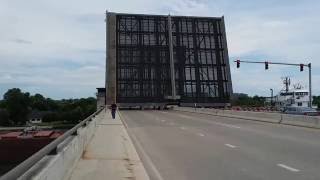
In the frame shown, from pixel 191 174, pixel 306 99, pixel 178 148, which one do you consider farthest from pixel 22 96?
pixel 191 174

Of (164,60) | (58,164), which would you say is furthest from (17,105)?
(58,164)

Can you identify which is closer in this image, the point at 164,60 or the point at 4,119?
the point at 4,119

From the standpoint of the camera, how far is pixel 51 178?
8.34m

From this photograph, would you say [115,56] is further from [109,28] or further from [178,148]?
[178,148]

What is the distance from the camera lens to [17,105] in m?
92.4

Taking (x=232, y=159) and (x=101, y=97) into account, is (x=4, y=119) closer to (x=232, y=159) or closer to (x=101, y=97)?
(x=101, y=97)

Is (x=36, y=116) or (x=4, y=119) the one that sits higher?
(x=4, y=119)

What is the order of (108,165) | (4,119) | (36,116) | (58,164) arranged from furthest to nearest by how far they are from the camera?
(36,116), (4,119), (108,165), (58,164)

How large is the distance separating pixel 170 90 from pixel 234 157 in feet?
216

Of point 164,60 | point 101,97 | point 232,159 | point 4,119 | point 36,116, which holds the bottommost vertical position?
point 36,116

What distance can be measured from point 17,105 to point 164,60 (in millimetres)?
27252

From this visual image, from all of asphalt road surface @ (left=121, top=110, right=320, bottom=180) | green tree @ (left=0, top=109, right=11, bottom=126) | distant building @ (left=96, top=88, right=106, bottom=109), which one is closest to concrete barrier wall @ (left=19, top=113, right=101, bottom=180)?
asphalt road surface @ (left=121, top=110, right=320, bottom=180)

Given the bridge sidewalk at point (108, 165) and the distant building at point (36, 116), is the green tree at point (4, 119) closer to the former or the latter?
the distant building at point (36, 116)

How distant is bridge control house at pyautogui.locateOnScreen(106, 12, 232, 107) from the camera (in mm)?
78438
